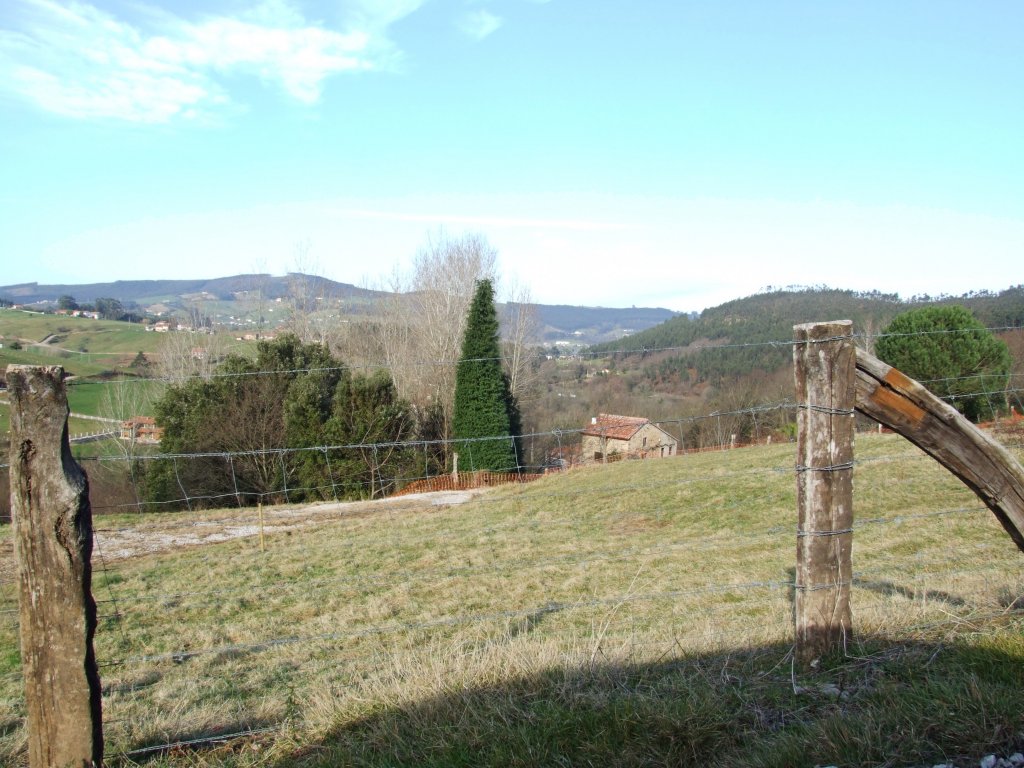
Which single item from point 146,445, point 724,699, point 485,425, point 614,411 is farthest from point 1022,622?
point 614,411

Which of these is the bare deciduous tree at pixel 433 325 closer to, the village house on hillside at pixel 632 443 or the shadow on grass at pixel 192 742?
the village house on hillside at pixel 632 443

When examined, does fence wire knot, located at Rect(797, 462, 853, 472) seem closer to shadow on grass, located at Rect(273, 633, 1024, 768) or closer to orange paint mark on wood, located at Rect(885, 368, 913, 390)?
orange paint mark on wood, located at Rect(885, 368, 913, 390)

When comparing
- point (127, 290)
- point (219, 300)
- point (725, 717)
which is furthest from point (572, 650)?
point (127, 290)

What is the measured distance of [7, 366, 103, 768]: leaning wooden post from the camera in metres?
2.72

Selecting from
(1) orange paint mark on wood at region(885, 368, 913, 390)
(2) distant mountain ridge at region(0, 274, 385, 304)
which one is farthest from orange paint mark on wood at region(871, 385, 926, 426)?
(2) distant mountain ridge at region(0, 274, 385, 304)

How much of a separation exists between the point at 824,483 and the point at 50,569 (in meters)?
3.12

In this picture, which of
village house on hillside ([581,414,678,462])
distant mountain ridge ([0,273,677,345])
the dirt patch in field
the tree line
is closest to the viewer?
the dirt patch in field

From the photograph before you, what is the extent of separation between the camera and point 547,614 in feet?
26.1

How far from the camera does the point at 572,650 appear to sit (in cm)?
378

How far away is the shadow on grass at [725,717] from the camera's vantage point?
8.77ft

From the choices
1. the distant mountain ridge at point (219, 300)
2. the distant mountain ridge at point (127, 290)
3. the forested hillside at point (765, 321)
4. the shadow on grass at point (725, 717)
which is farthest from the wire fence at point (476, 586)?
the distant mountain ridge at point (127, 290)

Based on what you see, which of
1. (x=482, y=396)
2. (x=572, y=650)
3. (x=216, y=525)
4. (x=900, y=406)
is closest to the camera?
(x=900, y=406)

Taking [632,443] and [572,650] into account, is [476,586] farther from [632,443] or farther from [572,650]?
[632,443]

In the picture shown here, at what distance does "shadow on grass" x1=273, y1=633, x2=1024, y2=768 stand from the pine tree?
88.2 feet
